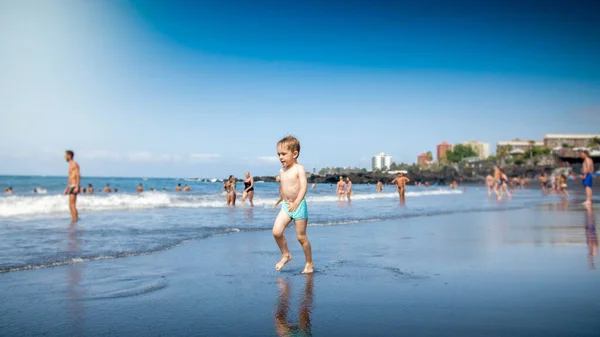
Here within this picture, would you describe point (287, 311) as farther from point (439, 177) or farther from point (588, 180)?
point (439, 177)

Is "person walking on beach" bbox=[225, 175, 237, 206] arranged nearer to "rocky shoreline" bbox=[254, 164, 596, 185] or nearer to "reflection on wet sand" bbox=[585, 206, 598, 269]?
"reflection on wet sand" bbox=[585, 206, 598, 269]

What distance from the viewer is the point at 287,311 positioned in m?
3.99

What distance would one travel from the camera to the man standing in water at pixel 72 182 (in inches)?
512

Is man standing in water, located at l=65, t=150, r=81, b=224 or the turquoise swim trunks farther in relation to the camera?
man standing in water, located at l=65, t=150, r=81, b=224

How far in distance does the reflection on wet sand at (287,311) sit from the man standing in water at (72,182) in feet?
32.1

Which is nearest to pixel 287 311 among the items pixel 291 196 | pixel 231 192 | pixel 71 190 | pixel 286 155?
pixel 291 196

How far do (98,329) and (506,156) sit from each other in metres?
169

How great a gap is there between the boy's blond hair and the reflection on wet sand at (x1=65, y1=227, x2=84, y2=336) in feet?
9.14

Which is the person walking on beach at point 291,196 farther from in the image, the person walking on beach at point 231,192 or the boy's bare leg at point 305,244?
the person walking on beach at point 231,192

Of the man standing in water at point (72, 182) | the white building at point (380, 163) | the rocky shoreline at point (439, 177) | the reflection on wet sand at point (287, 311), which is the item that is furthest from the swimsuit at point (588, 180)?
the white building at point (380, 163)

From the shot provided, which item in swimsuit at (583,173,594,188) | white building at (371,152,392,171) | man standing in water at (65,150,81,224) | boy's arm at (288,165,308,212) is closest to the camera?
boy's arm at (288,165,308,212)

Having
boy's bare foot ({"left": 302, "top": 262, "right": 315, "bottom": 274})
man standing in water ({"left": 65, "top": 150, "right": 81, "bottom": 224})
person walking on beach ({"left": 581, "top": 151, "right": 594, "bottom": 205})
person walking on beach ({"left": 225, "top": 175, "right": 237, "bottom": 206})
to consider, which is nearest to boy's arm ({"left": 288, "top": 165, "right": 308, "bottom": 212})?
boy's bare foot ({"left": 302, "top": 262, "right": 315, "bottom": 274})

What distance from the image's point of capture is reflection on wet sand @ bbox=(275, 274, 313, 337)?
3.42 m

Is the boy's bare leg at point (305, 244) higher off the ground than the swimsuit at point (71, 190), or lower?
lower
